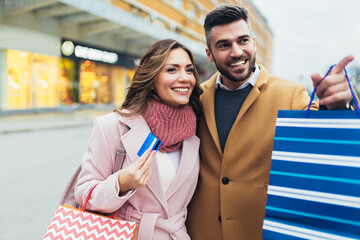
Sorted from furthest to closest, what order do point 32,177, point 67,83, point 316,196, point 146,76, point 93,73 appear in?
point 93,73 < point 67,83 < point 32,177 < point 146,76 < point 316,196

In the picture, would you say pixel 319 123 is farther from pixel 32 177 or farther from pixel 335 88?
pixel 32 177

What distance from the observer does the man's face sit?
1.89 meters

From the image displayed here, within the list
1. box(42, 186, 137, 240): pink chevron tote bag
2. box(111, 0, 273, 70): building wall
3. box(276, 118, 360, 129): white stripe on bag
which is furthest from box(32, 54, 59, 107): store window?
box(276, 118, 360, 129): white stripe on bag

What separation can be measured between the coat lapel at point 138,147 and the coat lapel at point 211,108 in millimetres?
436

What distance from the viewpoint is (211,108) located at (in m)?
2.04

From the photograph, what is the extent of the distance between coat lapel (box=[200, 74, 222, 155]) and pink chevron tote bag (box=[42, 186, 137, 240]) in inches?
30.4

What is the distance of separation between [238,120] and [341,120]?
0.81 meters

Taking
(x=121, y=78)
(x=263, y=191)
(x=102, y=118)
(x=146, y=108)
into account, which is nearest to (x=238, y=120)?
(x=263, y=191)

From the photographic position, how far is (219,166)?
6.12ft

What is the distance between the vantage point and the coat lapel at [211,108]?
191 cm

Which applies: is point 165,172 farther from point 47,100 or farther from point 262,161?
point 47,100

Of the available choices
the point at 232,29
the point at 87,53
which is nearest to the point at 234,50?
the point at 232,29

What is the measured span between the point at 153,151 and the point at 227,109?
0.74m

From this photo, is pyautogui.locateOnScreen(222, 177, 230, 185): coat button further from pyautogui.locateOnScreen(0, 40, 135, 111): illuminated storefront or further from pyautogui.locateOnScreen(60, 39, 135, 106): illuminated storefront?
pyautogui.locateOnScreen(0, 40, 135, 111): illuminated storefront
